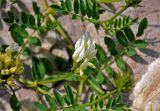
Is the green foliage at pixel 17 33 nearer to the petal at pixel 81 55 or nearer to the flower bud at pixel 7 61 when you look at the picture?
the flower bud at pixel 7 61

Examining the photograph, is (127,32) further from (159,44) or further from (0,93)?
(0,93)

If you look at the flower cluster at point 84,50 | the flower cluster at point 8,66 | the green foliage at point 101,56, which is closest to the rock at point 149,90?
the green foliage at point 101,56

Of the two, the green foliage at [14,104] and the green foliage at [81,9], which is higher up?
the green foliage at [81,9]

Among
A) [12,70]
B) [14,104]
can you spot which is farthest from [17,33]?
[12,70]

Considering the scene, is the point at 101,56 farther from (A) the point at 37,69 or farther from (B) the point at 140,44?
(A) the point at 37,69

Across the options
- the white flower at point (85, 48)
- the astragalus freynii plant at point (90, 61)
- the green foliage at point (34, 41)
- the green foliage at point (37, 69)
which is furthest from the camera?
the green foliage at point (34, 41)

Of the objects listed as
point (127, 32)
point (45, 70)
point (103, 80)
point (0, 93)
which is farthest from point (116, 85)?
point (0, 93)
